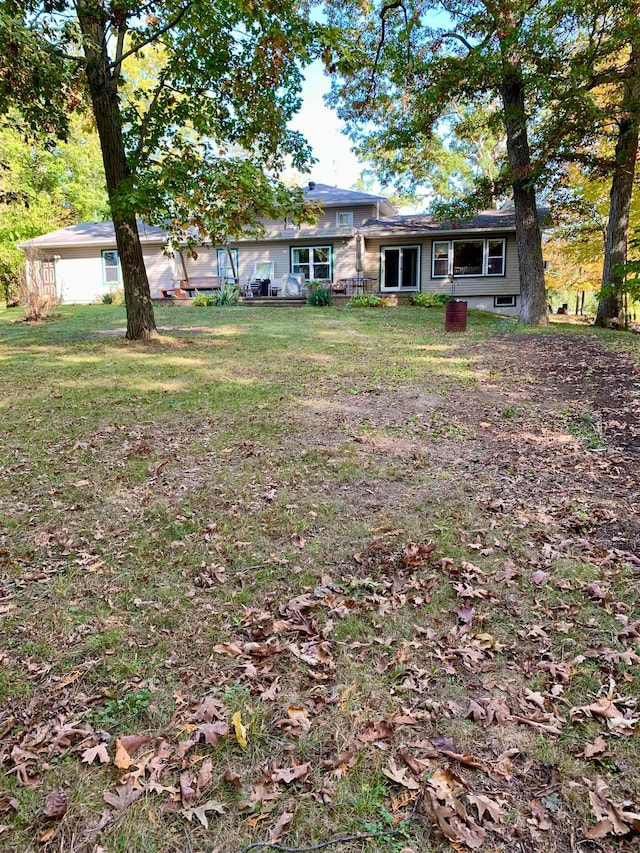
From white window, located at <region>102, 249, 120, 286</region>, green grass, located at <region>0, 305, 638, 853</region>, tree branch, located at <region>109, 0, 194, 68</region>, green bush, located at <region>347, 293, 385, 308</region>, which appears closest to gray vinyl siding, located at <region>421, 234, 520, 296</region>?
green bush, located at <region>347, 293, 385, 308</region>

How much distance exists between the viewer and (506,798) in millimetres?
1807

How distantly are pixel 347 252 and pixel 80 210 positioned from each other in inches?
859

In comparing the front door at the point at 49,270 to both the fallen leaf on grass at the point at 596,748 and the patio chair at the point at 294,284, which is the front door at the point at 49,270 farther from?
the fallen leaf on grass at the point at 596,748

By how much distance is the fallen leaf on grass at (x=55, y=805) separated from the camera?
1.75m

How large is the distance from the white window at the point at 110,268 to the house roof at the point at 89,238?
0.75m

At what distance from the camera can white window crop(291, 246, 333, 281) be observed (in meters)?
21.5

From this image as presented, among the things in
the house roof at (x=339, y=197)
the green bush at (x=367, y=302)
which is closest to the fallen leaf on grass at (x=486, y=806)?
the green bush at (x=367, y=302)

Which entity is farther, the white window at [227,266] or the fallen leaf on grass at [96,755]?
the white window at [227,266]

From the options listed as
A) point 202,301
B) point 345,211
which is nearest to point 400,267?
point 345,211

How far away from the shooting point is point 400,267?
21219 millimetres

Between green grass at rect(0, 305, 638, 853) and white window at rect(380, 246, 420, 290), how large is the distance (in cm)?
1607

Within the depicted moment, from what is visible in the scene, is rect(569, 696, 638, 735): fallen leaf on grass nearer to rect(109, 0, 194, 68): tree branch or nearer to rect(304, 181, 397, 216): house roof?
rect(109, 0, 194, 68): tree branch

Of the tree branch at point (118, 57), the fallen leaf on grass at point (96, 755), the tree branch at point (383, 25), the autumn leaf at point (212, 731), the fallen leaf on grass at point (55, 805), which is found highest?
the tree branch at point (383, 25)

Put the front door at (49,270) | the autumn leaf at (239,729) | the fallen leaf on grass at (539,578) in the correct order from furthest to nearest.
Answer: the front door at (49,270), the fallen leaf on grass at (539,578), the autumn leaf at (239,729)
